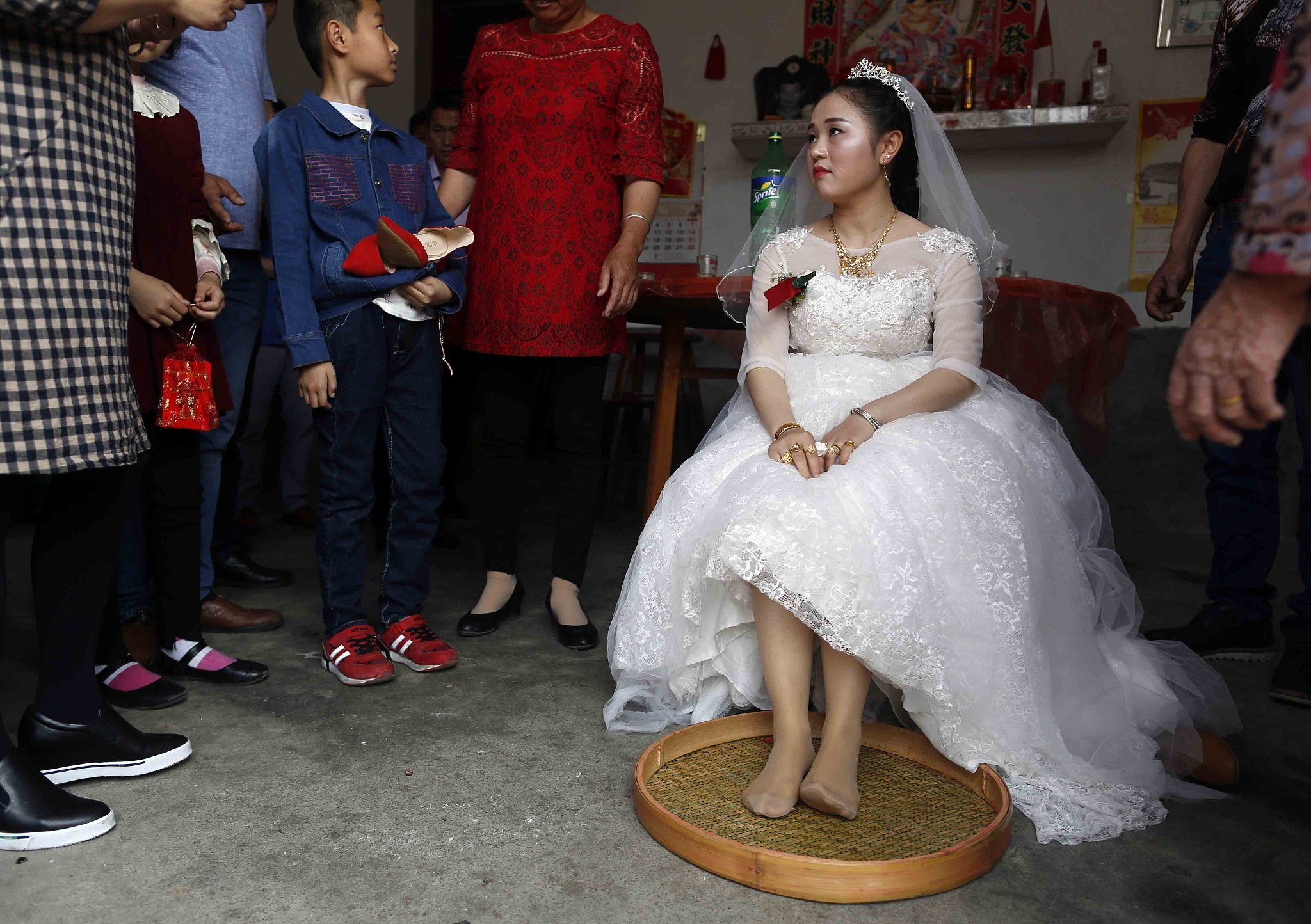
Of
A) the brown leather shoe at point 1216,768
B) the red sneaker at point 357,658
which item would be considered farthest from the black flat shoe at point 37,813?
the brown leather shoe at point 1216,768

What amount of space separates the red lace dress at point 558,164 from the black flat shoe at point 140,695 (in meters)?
0.91

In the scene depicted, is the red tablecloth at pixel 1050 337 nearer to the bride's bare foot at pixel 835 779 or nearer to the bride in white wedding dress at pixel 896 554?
the bride in white wedding dress at pixel 896 554

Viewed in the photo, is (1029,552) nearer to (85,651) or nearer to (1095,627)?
(1095,627)

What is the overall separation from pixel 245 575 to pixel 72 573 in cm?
132

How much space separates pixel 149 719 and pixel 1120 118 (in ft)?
12.8

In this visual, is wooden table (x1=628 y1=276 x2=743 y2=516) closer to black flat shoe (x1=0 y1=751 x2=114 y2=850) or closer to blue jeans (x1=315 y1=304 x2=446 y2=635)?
blue jeans (x1=315 y1=304 x2=446 y2=635)

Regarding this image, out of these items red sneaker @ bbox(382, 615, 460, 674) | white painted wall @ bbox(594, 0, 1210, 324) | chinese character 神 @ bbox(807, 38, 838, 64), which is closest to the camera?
red sneaker @ bbox(382, 615, 460, 674)

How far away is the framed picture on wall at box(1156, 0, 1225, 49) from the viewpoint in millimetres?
4047

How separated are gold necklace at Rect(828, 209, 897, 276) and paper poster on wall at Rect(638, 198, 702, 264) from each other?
9.52 ft

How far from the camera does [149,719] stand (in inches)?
68.8

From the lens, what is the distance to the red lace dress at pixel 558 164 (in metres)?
2.14

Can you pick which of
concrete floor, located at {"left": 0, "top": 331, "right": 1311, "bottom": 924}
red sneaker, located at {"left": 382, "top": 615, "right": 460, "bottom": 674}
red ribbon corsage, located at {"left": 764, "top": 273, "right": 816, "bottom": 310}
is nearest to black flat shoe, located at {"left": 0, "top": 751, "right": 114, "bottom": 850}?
concrete floor, located at {"left": 0, "top": 331, "right": 1311, "bottom": 924}

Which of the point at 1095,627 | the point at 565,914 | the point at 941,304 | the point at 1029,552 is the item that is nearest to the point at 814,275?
the point at 941,304

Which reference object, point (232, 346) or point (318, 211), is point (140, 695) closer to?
point (232, 346)
